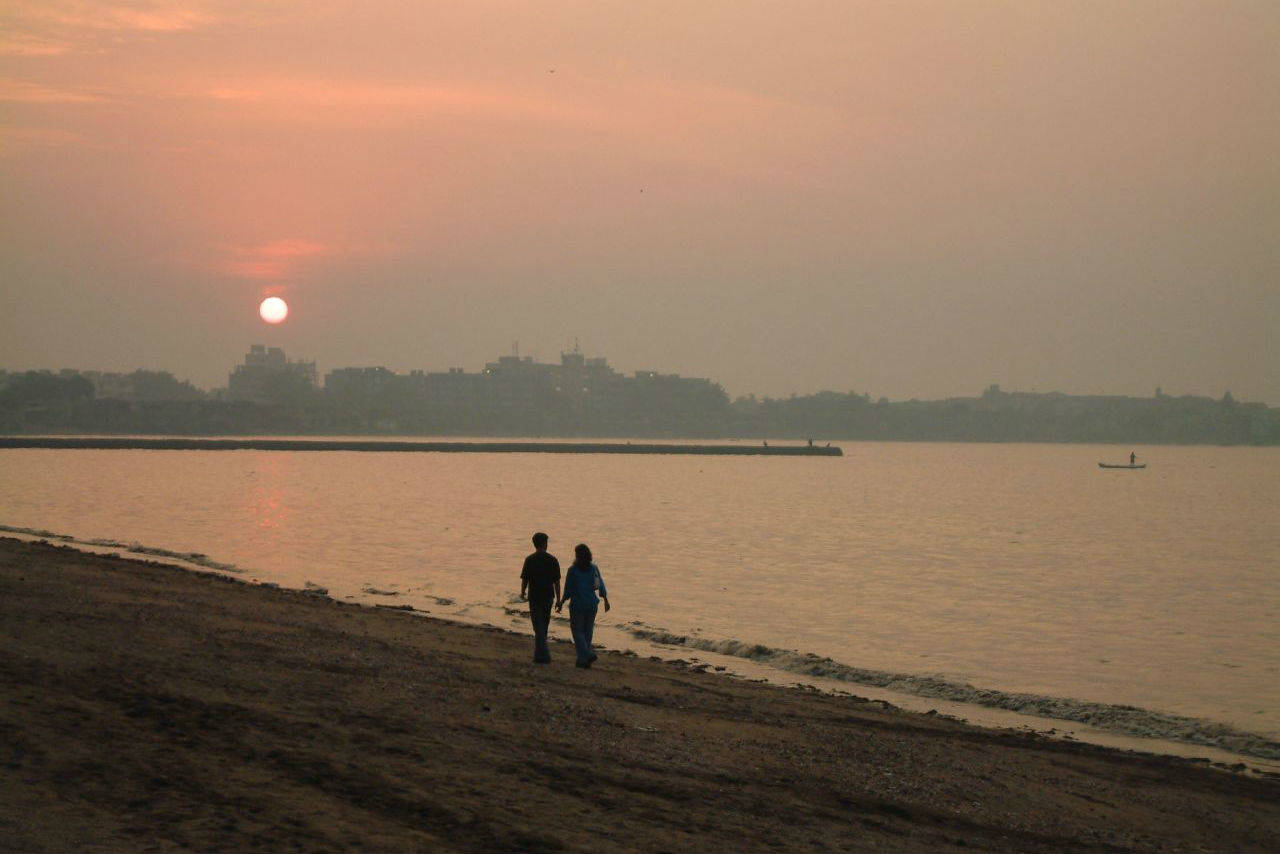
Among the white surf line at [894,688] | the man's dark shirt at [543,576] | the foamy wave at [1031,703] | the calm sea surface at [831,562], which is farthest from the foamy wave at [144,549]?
the man's dark shirt at [543,576]

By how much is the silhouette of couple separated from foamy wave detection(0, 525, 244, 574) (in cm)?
2112

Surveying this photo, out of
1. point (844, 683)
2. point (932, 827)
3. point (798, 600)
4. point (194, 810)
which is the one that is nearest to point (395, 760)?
point (194, 810)

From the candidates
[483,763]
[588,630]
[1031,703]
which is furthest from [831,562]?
[483,763]

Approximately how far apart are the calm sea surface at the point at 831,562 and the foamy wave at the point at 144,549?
112 centimetres

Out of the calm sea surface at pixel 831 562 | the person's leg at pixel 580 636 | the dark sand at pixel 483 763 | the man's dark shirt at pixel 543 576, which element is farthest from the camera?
the calm sea surface at pixel 831 562

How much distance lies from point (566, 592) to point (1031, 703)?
342 inches

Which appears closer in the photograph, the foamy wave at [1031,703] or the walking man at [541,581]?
the walking man at [541,581]

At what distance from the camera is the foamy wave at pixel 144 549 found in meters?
39.5

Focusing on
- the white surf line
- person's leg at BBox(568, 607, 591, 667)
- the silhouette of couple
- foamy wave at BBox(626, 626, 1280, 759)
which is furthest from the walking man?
foamy wave at BBox(626, 626, 1280, 759)

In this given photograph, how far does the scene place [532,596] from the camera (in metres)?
19.0

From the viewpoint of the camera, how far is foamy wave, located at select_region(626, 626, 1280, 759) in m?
19.9

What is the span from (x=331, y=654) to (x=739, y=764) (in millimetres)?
7175

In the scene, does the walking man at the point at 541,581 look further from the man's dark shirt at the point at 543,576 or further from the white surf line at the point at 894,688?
the white surf line at the point at 894,688

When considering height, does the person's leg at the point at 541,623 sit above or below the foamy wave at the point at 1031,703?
above
